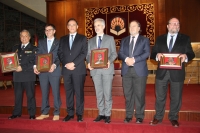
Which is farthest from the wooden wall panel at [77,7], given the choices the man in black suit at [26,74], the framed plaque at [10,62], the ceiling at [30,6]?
the framed plaque at [10,62]

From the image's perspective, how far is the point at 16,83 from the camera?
11.7ft

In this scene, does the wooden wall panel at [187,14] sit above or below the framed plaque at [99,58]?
above

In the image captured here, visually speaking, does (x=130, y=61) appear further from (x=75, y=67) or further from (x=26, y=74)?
(x=26, y=74)

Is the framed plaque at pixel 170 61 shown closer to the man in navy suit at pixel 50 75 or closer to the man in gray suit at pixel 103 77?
the man in gray suit at pixel 103 77

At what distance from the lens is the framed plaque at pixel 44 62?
331 cm

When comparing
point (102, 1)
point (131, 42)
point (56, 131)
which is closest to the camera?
point (131, 42)

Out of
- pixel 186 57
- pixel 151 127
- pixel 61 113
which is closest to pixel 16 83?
pixel 61 113

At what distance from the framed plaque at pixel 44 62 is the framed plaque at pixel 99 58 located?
699 mm

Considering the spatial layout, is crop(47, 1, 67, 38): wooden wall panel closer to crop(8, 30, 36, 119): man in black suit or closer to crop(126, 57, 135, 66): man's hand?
crop(8, 30, 36, 119): man in black suit

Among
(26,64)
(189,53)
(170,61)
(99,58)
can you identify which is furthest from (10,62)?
(189,53)

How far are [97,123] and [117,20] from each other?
5.39 meters

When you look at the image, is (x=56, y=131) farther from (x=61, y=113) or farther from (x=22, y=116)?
(x=22, y=116)

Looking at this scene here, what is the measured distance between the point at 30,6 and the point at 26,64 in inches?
233

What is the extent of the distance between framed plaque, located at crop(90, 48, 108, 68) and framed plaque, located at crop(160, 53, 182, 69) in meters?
0.77
